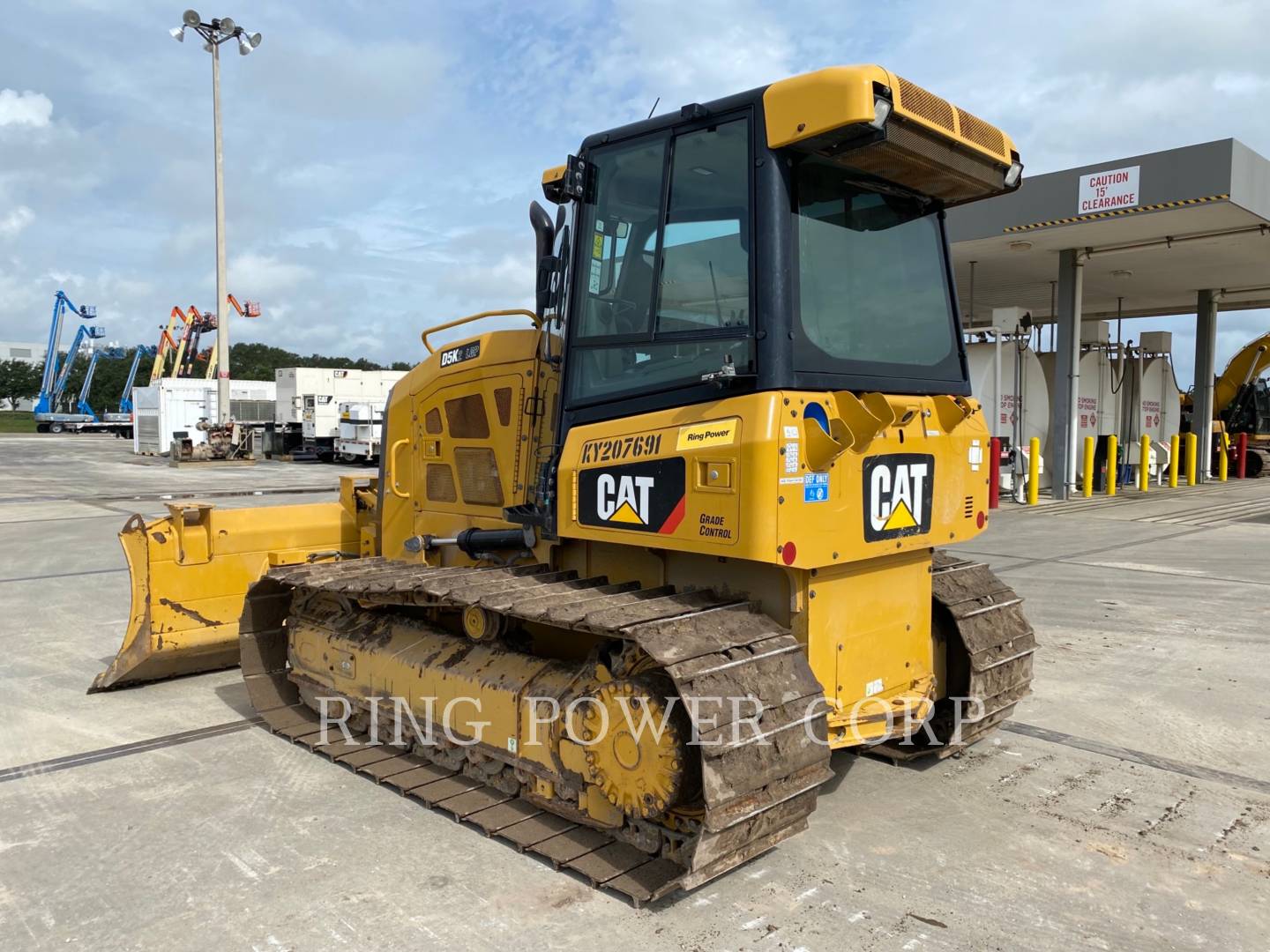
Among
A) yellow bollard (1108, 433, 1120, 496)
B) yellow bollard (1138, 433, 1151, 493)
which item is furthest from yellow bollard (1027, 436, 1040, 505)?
yellow bollard (1138, 433, 1151, 493)

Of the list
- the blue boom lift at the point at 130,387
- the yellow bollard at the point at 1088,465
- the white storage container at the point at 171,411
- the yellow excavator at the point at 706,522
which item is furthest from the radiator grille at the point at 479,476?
the blue boom lift at the point at 130,387

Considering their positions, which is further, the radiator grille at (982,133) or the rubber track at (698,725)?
the radiator grille at (982,133)

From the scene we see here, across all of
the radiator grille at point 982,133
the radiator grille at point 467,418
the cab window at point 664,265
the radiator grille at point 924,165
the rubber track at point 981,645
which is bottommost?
the rubber track at point 981,645

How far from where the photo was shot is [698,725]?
311 centimetres

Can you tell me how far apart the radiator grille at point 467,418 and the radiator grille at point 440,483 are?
0.23 metres

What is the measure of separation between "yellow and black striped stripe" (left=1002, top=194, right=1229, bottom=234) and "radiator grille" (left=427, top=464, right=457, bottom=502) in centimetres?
1275

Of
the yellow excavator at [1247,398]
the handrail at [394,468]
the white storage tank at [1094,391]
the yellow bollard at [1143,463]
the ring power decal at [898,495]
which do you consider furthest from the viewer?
the yellow excavator at [1247,398]

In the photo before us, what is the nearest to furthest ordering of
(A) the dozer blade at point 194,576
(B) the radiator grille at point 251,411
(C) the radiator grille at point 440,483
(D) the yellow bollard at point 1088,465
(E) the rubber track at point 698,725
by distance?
(E) the rubber track at point 698,725, (C) the radiator grille at point 440,483, (A) the dozer blade at point 194,576, (D) the yellow bollard at point 1088,465, (B) the radiator grille at point 251,411

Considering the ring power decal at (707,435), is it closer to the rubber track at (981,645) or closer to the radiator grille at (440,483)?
the rubber track at (981,645)

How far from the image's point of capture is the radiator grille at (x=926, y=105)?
3574mm

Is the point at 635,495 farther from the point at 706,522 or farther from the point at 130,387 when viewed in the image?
the point at 130,387

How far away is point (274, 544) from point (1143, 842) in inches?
206

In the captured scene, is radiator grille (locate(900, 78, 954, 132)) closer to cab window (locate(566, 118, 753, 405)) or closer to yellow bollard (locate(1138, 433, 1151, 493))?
cab window (locate(566, 118, 753, 405))

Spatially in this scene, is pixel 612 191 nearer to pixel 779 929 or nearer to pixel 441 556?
pixel 441 556
